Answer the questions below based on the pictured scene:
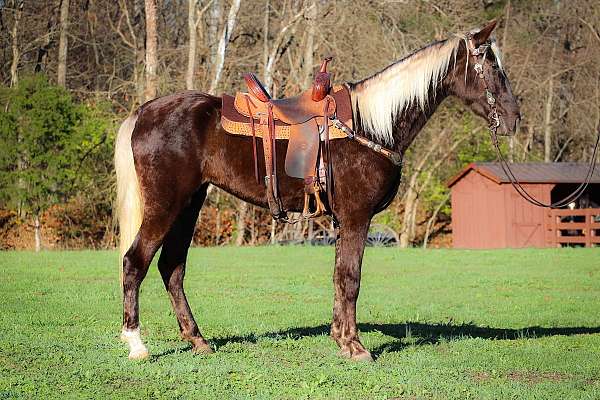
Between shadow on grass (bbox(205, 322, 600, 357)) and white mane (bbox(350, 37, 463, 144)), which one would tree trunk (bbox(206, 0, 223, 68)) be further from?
white mane (bbox(350, 37, 463, 144))

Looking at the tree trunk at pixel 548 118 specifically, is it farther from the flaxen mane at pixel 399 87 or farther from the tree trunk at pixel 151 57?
the flaxen mane at pixel 399 87

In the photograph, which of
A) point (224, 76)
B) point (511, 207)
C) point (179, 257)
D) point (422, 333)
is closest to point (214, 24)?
point (224, 76)

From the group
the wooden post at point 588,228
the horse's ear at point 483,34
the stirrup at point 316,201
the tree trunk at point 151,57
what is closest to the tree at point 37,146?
the tree trunk at point 151,57

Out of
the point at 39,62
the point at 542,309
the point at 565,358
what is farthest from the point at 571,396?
the point at 39,62

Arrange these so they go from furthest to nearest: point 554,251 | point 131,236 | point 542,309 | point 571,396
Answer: point 554,251
point 542,309
point 131,236
point 571,396

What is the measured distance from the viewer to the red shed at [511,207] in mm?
32281

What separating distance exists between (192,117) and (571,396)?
3.85 metres

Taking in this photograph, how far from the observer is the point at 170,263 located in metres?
7.77

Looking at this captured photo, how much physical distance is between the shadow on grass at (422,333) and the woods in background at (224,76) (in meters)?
17.2

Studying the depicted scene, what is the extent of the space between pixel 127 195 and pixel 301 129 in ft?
5.31

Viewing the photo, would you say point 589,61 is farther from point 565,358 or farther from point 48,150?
point 565,358

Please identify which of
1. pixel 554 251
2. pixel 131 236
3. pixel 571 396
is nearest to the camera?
pixel 571 396

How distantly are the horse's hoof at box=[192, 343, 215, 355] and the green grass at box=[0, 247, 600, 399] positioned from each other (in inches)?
5.2

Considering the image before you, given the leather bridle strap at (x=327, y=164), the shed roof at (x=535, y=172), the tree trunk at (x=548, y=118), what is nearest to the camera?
the leather bridle strap at (x=327, y=164)
